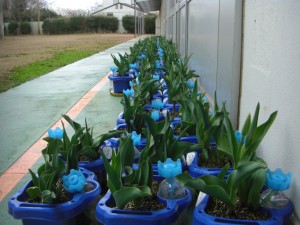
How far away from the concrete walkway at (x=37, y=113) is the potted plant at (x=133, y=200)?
83cm

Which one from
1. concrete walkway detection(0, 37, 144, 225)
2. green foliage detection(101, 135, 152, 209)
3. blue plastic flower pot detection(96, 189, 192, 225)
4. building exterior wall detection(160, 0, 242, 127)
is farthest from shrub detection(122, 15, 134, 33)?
blue plastic flower pot detection(96, 189, 192, 225)

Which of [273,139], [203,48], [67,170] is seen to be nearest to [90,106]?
[203,48]

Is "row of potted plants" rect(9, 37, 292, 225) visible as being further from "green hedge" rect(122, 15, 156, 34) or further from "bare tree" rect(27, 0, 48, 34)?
"bare tree" rect(27, 0, 48, 34)

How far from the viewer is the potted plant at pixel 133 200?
156cm

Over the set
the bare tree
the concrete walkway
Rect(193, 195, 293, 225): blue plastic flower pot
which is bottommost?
the concrete walkway

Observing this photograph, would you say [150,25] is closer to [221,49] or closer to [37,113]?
[37,113]

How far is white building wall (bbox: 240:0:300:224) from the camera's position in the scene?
1603 millimetres

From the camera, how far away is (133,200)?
1.69 meters

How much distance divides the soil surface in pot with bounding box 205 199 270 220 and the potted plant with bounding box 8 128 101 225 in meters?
0.61

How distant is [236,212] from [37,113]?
148 inches

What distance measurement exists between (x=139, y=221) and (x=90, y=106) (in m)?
3.76

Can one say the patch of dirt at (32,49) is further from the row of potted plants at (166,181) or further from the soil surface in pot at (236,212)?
the soil surface in pot at (236,212)

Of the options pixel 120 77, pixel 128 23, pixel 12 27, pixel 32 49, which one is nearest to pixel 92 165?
pixel 120 77

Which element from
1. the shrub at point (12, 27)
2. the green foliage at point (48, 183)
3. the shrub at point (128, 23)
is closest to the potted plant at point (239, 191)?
the green foliage at point (48, 183)
